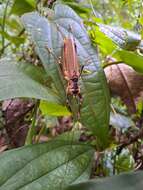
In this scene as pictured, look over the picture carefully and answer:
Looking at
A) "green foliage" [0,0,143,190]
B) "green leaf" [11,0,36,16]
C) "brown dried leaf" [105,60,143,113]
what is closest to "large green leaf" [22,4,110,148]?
"green foliage" [0,0,143,190]

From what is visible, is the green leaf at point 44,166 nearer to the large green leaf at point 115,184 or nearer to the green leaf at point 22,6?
the large green leaf at point 115,184

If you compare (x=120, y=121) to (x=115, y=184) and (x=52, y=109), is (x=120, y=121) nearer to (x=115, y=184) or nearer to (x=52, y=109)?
(x=52, y=109)

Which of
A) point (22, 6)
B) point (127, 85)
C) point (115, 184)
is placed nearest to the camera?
point (115, 184)

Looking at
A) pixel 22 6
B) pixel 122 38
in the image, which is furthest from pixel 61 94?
pixel 22 6

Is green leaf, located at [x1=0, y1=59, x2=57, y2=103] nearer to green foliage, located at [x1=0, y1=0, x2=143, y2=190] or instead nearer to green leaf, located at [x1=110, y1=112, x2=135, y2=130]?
green foliage, located at [x1=0, y1=0, x2=143, y2=190]

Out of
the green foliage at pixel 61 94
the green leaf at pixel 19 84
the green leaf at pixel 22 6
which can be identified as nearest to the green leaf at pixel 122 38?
the green foliage at pixel 61 94

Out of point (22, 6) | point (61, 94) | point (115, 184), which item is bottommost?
point (115, 184)
